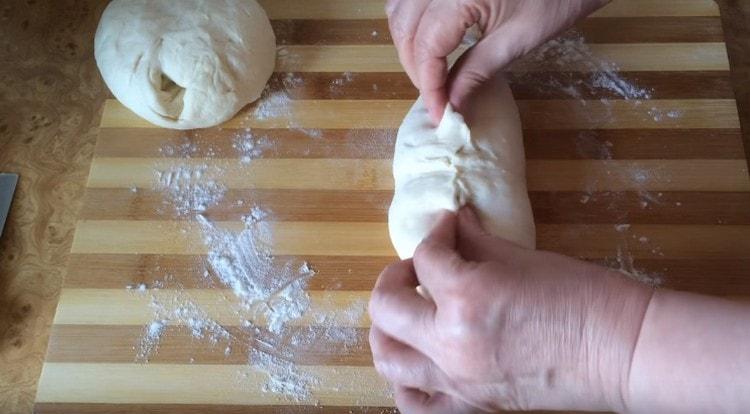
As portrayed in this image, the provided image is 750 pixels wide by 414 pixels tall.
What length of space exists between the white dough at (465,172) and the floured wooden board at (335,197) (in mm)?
143

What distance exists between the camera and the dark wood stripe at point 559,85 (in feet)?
5.21

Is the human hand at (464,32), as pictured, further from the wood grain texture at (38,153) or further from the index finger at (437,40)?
the wood grain texture at (38,153)

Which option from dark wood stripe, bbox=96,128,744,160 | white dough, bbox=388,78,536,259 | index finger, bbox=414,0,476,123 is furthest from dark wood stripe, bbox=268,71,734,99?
index finger, bbox=414,0,476,123

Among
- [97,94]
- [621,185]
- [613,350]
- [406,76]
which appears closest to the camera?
[613,350]

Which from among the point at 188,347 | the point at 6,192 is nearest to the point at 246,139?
the point at 188,347

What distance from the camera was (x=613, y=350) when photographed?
83cm

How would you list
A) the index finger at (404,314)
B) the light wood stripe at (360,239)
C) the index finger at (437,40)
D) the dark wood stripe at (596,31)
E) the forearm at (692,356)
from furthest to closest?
the dark wood stripe at (596,31) → the light wood stripe at (360,239) → the index finger at (437,40) → the index finger at (404,314) → the forearm at (692,356)

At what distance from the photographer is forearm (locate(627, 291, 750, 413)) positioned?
75 cm

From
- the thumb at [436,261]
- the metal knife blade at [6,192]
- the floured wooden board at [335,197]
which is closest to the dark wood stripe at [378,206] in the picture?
the floured wooden board at [335,197]

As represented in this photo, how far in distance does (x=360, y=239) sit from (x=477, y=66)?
450mm

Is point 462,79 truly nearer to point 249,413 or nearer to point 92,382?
point 249,413

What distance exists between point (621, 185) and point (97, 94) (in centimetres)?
135

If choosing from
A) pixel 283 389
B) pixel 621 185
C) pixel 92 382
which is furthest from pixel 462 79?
pixel 92 382

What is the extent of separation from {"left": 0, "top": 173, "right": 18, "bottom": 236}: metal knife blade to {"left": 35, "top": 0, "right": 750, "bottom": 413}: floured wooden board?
236mm
